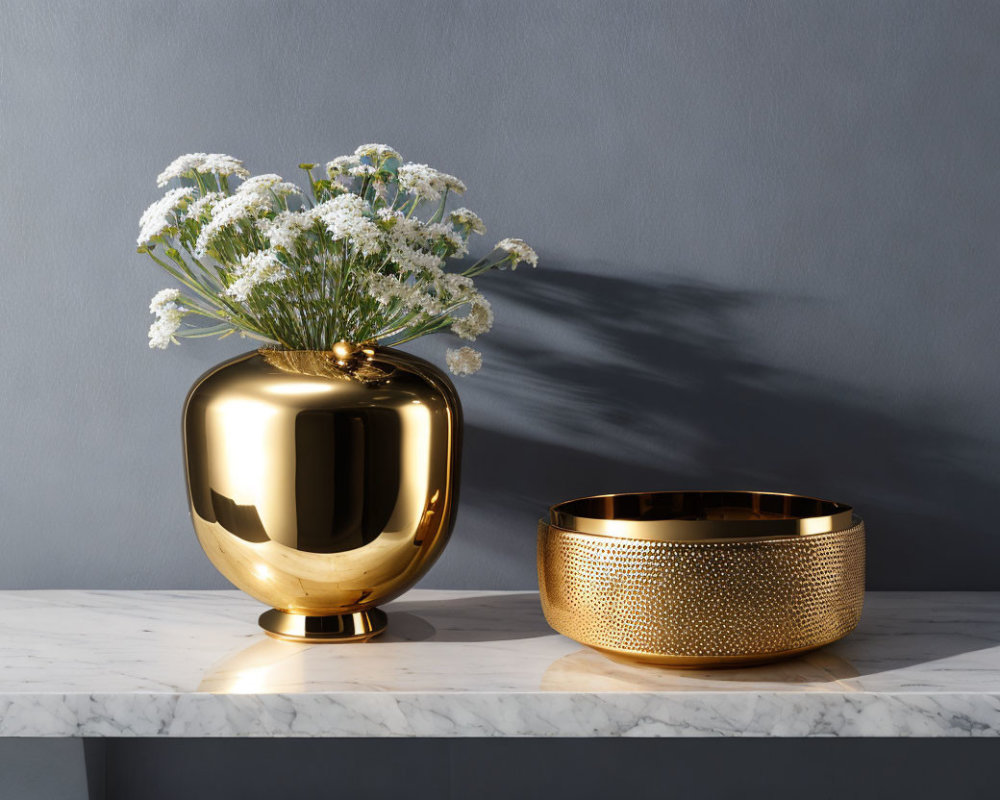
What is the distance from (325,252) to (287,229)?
5 centimetres

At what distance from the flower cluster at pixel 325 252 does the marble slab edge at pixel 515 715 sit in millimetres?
304

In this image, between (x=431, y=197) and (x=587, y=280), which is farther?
(x=587, y=280)

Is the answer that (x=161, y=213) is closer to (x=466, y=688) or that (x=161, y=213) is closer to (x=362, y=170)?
(x=362, y=170)

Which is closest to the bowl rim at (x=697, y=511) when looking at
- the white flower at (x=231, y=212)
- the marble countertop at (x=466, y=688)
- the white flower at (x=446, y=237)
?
the marble countertop at (x=466, y=688)

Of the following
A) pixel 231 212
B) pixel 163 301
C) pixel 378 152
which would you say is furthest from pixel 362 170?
pixel 163 301

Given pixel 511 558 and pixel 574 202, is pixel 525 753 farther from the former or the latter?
pixel 574 202

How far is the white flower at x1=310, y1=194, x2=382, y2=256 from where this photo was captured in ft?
2.38

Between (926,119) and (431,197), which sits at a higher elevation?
(926,119)

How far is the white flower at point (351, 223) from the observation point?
73 cm

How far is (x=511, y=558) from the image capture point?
1.01 meters

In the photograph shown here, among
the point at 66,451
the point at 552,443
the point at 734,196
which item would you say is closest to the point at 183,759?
the point at 66,451

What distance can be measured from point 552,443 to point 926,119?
53 cm

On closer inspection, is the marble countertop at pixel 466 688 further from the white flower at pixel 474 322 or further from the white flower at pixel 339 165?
the white flower at pixel 339 165

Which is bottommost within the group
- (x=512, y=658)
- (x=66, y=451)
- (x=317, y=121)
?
(x=512, y=658)
